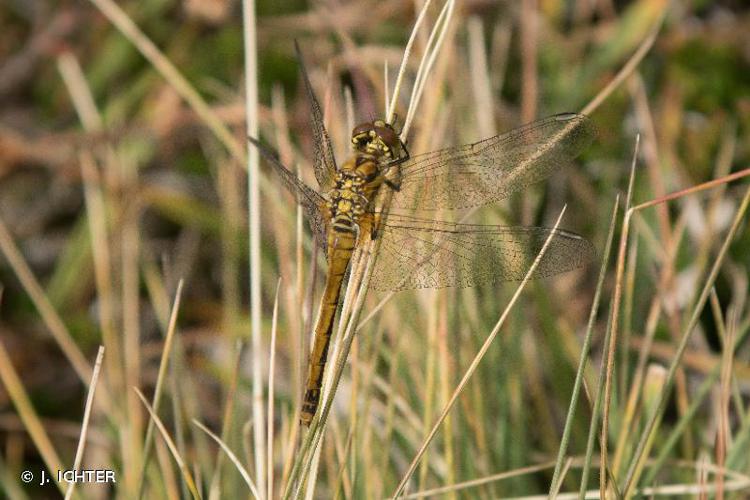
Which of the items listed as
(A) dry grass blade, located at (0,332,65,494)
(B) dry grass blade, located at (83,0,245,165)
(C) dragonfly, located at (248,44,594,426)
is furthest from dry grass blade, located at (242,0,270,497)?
(A) dry grass blade, located at (0,332,65,494)

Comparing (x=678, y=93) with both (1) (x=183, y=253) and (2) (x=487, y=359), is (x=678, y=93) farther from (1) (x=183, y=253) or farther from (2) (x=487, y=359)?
(1) (x=183, y=253)

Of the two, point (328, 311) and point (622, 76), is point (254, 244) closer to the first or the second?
point (328, 311)

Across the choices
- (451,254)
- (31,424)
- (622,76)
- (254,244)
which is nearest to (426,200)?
(451,254)

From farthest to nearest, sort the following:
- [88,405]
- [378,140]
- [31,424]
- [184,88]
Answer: [184,88], [31,424], [378,140], [88,405]

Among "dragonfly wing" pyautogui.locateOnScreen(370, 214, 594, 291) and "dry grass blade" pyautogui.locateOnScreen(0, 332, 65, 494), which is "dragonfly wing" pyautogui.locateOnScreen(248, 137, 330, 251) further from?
"dry grass blade" pyautogui.locateOnScreen(0, 332, 65, 494)

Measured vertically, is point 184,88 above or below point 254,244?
above

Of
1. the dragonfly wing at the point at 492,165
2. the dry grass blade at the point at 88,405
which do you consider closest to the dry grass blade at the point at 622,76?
the dragonfly wing at the point at 492,165

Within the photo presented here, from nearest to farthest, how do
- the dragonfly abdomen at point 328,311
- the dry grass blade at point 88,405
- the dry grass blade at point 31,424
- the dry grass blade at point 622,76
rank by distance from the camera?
1. the dry grass blade at point 88,405
2. the dragonfly abdomen at point 328,311
3. the dry grass blade at point 31,424
4. the dry grass blade at point 622,76

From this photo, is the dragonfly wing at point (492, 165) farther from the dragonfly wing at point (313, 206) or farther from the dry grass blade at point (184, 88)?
the dry grass blade at point (184, 88)
